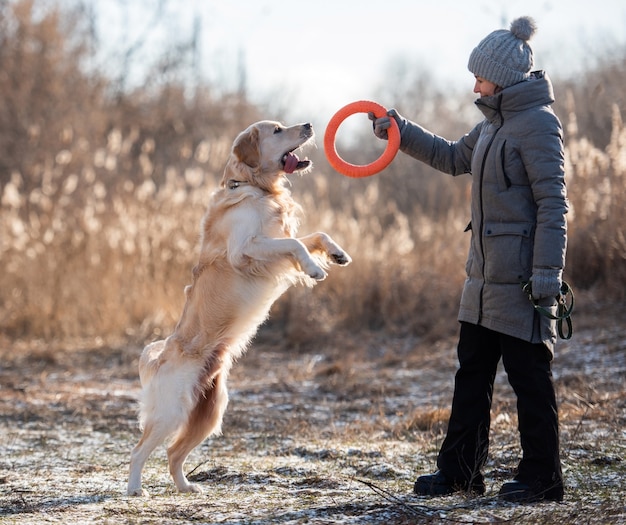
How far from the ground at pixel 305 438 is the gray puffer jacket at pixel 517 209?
838mm

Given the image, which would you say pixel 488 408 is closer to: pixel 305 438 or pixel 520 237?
pixel 520 237

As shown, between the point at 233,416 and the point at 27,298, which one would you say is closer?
the point at 233,416

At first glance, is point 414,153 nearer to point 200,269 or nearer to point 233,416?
point 200,269

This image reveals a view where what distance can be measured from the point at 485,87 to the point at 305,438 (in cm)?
285

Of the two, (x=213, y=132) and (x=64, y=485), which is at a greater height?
(x=213, y=132)

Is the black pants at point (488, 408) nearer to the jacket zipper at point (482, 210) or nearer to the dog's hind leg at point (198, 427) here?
the jacket zipper at point (482, 210)

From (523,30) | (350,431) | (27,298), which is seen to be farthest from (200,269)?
(27,298)

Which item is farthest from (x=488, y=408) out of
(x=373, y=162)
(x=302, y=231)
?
(x=302, y=231)

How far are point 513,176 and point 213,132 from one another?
1657 cm

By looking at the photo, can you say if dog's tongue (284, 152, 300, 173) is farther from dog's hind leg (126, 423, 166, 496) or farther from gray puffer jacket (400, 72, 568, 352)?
dog's hind leg (126, 423, 166, 496)

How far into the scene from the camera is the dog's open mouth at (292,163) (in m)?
4.84

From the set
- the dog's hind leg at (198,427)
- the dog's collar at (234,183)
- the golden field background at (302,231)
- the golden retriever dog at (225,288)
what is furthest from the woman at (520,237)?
the golden field background at (302,231)

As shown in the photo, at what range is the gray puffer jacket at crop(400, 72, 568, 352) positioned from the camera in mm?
3635

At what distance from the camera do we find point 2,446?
5742 millimetres
